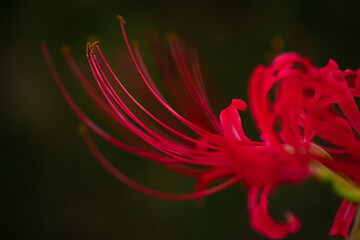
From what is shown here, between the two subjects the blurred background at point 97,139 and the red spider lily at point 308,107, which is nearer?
the red spider lily at point 308,107

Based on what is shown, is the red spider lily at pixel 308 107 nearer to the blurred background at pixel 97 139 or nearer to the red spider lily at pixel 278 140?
the red spider lily at pixel 278 140

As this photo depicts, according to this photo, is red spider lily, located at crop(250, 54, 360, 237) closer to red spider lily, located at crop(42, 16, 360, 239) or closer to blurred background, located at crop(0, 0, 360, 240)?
red spider lily, located at crop(42, 16, 360, 239)

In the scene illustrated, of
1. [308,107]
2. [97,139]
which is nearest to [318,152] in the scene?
[308,107]

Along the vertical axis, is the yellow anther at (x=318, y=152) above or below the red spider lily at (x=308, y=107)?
below

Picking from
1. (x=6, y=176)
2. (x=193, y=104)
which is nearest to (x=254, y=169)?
(x=193, y=104)

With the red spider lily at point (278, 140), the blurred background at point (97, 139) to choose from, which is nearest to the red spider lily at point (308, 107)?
the red spider lily at point (278, 140)

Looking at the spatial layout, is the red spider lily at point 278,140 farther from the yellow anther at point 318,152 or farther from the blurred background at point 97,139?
the blurred background at point 97,139

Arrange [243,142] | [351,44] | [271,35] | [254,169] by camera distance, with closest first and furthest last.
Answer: [254,169] → [243,142] → [351,44] → [271,35]

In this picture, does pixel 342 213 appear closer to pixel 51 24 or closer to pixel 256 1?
pixel 256 1

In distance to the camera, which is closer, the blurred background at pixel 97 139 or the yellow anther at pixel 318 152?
the yellow anther at pixel 318 152
